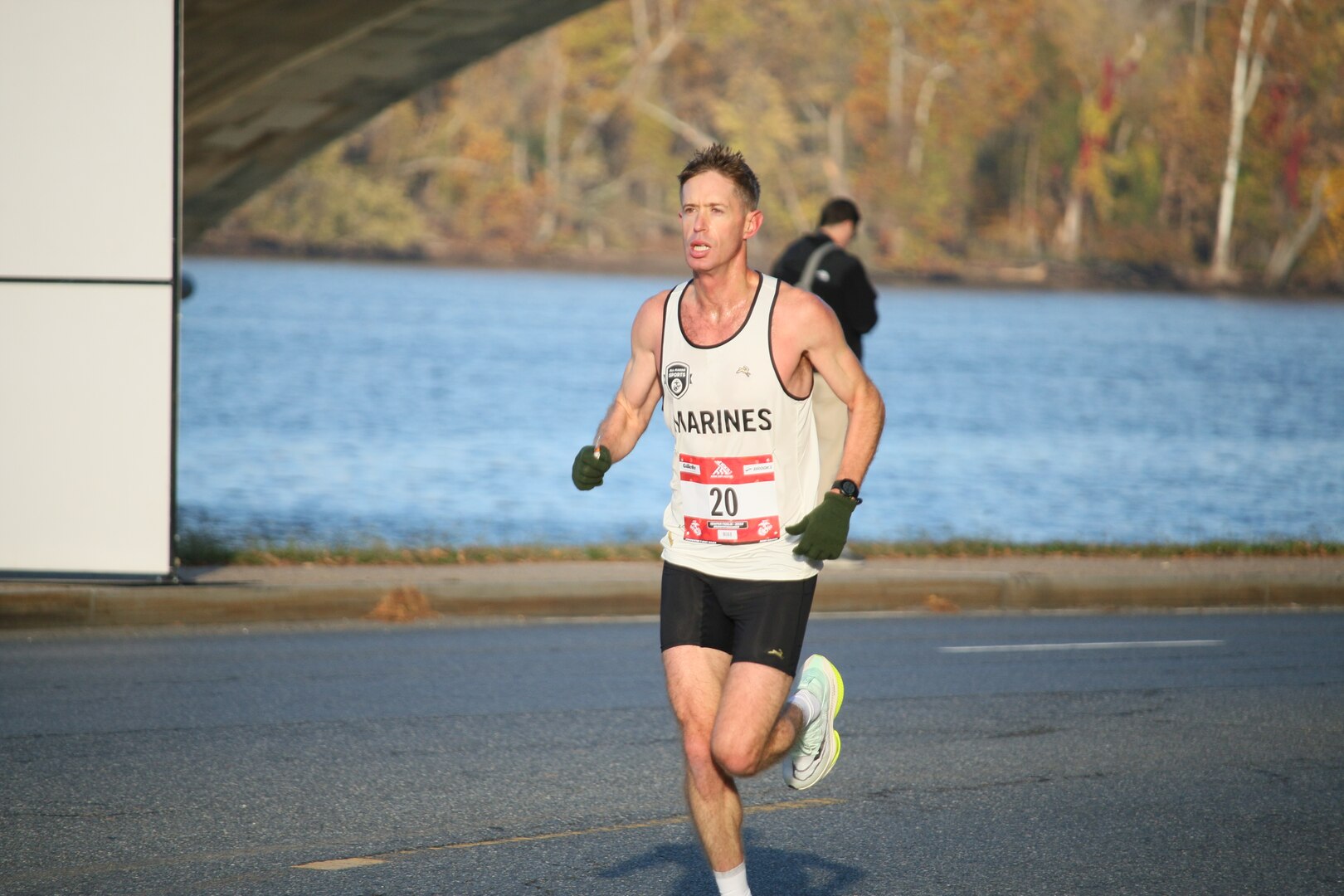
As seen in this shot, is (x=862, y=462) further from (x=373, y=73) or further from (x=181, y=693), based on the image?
(x=373, y=73)

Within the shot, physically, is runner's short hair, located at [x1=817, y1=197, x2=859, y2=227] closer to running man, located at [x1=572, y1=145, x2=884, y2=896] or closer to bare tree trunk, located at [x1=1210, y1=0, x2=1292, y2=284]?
running man, located at [x1=572, y1=145, x2=884, y2=896]

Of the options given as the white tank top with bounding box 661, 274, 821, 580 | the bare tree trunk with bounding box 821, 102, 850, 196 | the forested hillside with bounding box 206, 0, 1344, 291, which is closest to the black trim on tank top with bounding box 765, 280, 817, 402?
the white tank top with bounding box 661, 274, 821, 580

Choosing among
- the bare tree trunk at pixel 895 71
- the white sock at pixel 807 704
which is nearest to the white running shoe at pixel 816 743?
the white sock at pixel 807 704

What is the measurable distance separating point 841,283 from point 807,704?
263 inches

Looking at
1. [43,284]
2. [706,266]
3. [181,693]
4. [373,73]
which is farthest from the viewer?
[373,73]

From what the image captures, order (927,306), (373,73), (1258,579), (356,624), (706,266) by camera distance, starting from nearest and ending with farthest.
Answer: (706,266), (356,624), (1258,579), (373,73), (927,306)

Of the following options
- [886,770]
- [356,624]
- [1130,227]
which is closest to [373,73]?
[356,624]

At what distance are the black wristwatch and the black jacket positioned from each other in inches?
256

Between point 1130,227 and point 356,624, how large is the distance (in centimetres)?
9410

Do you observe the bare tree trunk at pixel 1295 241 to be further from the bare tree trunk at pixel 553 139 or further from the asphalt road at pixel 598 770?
the asphalt road at pixel 598 770

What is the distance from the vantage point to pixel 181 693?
8.05 metres

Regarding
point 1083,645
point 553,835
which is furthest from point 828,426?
point 1083,645

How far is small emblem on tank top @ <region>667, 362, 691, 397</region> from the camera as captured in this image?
4.83 m

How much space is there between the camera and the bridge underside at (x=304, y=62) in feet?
68.1
